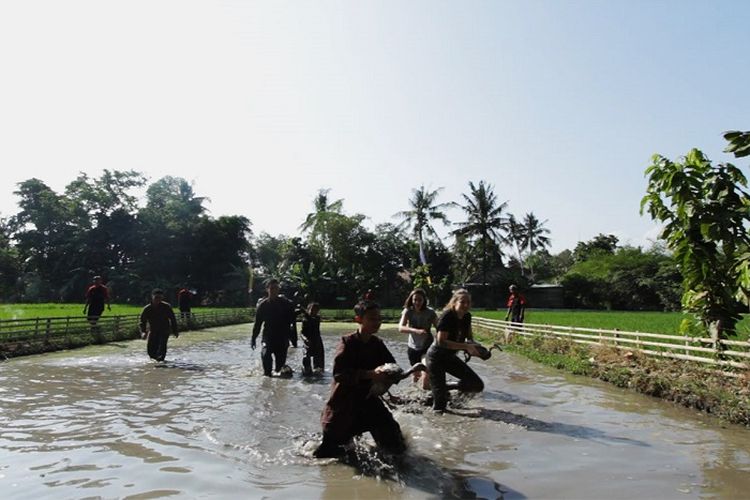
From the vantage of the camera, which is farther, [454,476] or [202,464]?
[202,464]

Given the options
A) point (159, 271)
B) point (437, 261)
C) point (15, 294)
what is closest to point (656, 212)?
point (437, 261)

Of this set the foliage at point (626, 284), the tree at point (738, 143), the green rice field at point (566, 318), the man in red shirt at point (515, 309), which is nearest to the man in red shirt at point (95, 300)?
the green rice field at point (566, 318)

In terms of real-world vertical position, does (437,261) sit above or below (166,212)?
below

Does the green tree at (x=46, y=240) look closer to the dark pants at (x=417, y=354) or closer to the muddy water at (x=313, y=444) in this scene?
the muddy water at (x=313, y=444)

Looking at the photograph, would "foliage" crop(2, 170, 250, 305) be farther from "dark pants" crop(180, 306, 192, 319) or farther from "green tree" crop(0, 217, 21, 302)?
"dark pants" crop(180, 306, 192, 319)

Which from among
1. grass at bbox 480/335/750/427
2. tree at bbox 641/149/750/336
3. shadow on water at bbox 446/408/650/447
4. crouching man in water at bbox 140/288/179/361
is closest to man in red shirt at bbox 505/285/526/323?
grass at bbox 480/335/750/427

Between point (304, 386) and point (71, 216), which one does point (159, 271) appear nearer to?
point (71, 216)

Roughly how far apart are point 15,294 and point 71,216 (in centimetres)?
1017

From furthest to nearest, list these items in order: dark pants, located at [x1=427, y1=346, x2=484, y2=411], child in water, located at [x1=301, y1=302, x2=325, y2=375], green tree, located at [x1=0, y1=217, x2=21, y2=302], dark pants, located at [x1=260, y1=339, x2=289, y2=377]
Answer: green tree, located at [x1=0, y1=217, x2=21, y2=302] < child in water, located at [x1=301, y1=302, x2=325, y2=375] < dark pants, located at [x1=260, y1=339, x2=289, y2=377] < dark pants, located at [x1=427, y1=346, x2=484, y2=411]

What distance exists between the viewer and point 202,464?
528 centimetres

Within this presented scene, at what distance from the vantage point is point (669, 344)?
36.0 feet

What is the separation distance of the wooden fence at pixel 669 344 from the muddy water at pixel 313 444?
1.45 m

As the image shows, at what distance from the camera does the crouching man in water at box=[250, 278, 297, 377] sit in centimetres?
1084

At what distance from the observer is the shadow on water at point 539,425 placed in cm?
646
